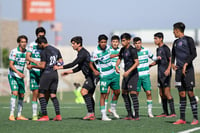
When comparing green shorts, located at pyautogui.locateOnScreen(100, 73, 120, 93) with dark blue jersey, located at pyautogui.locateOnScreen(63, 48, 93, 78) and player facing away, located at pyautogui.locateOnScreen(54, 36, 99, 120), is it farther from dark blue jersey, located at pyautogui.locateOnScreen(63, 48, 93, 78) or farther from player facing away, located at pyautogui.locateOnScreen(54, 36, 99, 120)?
dark blue jersey, located at pyautogui.locateOnScreen(63, 48, 93, 78)

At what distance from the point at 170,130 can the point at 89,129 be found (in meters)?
1.65

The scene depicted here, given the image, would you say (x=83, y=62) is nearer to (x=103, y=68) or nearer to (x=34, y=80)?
(x=103, y=68)

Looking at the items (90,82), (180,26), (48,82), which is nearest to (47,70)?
(48,82)

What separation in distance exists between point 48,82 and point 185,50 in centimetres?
341

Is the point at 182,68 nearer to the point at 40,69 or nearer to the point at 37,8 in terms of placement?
the point at 40,69

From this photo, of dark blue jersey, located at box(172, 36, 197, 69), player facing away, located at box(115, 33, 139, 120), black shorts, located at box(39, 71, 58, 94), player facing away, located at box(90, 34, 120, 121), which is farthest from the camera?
player facing away, located at box(90, 34, 120, 121)

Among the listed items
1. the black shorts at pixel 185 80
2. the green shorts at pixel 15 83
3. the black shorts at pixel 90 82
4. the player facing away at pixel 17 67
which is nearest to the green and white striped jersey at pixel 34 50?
the player facing away at pixel 17 67

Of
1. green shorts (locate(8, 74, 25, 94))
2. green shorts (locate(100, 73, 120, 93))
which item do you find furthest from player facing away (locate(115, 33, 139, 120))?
green shorts (locate(8, 74, 25, 94))

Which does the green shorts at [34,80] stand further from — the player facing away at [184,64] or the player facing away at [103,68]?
the player facing away at [184,64]

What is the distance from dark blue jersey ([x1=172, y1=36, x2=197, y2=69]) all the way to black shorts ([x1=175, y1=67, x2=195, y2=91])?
140mm

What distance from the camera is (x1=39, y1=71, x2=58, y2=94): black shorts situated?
49.4 ft

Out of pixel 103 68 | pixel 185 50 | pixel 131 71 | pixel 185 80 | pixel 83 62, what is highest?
pixel 185 50

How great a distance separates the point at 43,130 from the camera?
12695 mm

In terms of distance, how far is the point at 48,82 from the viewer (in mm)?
15070
